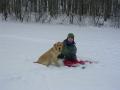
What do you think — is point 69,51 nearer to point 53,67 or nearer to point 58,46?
point 58,46

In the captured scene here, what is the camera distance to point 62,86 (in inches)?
223

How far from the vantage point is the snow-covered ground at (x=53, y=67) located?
579 centimetres

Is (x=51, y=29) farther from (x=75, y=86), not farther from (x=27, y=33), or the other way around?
(x=75, y=86)

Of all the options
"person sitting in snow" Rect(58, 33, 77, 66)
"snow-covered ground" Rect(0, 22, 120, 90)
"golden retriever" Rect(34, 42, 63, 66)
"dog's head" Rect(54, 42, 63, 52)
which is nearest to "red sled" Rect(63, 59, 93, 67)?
"person sitting in snow" Rect(58, 33, 77, 66)

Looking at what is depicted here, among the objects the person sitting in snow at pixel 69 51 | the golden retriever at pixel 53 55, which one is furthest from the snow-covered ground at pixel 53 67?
the person sitting in snow at pixel 69 51

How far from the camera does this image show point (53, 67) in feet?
22.0

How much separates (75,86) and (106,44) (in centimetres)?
405

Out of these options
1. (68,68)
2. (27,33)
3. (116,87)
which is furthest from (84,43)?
(116,87)

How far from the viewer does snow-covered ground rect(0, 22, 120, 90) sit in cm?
579

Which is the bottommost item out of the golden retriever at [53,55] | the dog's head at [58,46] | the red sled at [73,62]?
the red sled at [73,62]

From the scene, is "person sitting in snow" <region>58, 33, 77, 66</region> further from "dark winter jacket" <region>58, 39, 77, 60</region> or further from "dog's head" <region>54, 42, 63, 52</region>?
"dog's head" <region>54, 42, 63, 52</region>

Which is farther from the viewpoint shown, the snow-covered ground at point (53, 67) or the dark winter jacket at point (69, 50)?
the dark winter jacket at point (69, 50)

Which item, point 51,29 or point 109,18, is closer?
point 51,29

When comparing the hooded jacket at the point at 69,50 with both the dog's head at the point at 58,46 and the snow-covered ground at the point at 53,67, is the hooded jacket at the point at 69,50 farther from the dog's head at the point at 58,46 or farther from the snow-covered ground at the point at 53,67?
the snow-covered ground at the point at 53,67
